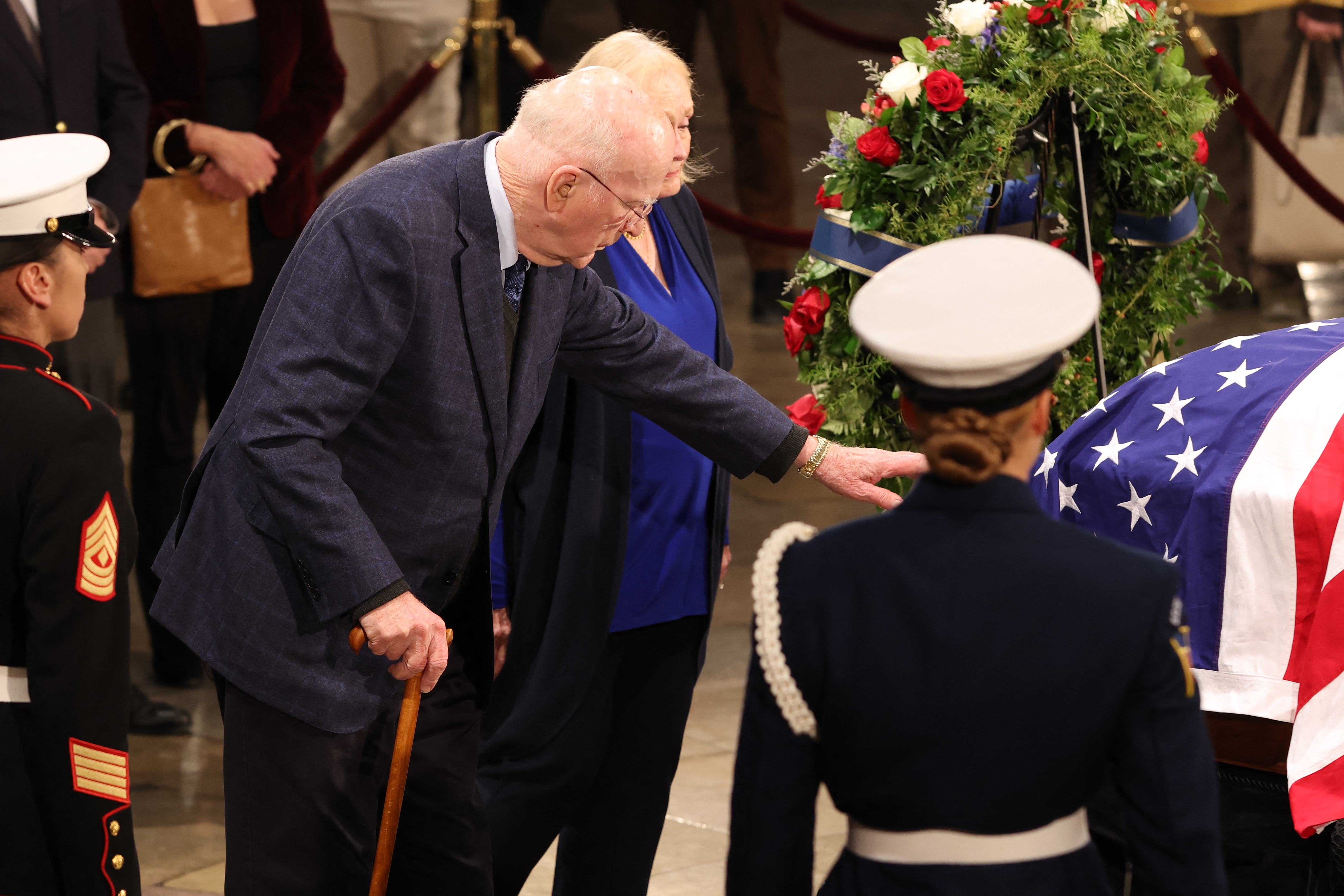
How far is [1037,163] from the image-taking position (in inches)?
129

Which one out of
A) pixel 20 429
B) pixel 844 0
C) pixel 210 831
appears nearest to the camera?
pixel 20 429

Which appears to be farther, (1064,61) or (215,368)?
(215,368)

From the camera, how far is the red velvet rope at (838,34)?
21.7 ft

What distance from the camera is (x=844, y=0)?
751 centimetres

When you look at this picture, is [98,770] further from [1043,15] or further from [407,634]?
[1043,15]

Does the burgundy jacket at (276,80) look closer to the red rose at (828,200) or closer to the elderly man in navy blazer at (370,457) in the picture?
the red rose at (828,200)

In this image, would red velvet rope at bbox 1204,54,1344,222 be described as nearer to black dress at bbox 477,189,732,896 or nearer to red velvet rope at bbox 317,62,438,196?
red velvet rope at bbox 317,62,438,196

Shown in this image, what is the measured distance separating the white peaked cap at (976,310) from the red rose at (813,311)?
65.5 inches

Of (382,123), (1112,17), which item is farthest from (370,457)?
(382,123)

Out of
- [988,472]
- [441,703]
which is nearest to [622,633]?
[441,703]

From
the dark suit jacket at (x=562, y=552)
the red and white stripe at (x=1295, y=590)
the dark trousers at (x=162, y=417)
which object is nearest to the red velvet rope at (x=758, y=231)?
the dark trousers at (x=162, y=417)

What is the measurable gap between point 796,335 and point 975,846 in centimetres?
184

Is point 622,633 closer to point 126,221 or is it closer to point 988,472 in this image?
point 988,472

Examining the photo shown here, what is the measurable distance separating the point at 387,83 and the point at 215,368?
2015mm
